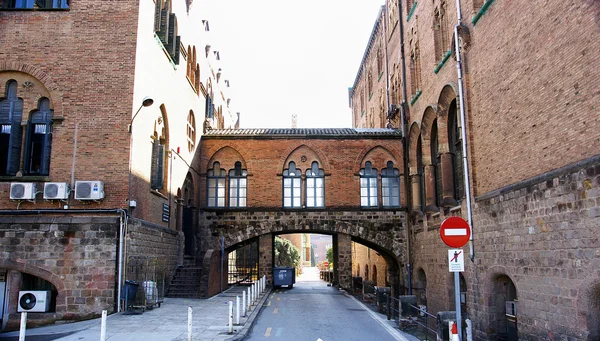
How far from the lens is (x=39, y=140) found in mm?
17859

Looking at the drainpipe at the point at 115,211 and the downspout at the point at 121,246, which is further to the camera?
the drainpipe at the point at 115,211

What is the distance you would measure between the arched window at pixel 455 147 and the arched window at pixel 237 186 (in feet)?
36.9

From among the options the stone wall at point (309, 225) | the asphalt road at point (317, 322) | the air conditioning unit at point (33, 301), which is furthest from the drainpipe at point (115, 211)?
the stone wall at point (309, 225)

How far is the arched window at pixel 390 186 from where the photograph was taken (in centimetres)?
2705

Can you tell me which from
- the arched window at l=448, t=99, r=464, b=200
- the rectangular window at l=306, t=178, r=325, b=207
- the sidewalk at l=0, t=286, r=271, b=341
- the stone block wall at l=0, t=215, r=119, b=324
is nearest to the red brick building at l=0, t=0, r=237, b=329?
the stone block wall at l=0, t=215, r=119, b=324

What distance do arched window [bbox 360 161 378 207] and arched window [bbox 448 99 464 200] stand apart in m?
7.44

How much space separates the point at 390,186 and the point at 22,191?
55.4ft

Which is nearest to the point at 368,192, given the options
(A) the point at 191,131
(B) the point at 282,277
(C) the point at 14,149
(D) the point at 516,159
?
(B) the point at 282,277

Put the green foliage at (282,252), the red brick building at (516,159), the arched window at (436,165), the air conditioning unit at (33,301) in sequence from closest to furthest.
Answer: the red brick building at (516,159)
the air conditioning unit at (33,301)
the arched window at (436,165)
the green foliage at (282,252)

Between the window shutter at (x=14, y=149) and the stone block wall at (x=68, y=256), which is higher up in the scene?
the window shutter at (x=14, y=149)

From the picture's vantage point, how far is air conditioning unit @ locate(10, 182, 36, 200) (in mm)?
16719

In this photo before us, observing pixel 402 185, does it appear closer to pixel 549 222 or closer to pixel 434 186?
pixel 434 186

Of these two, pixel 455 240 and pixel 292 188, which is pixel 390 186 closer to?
pixel 292 188

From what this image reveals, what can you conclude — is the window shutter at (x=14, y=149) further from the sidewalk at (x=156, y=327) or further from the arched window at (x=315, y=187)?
the arched window at (x=315, y=187)
